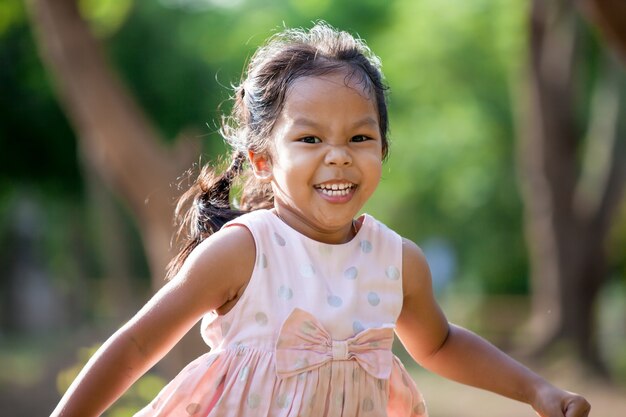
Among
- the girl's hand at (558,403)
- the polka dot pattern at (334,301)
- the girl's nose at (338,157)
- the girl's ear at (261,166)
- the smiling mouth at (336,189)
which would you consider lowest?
the girl's hand at (558,403)

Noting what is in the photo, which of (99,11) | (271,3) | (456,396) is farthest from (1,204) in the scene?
(456,396)

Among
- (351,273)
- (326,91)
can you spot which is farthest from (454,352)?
(326,91)

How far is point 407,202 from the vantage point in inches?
1170

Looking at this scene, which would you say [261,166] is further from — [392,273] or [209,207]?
[392,273]

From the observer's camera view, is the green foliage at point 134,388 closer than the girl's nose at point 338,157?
No

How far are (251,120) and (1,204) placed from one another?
81.7 ft

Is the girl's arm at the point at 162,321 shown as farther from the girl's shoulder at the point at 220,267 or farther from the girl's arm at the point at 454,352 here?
the girl's arm at the point at 454,352

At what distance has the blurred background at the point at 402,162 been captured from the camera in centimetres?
883

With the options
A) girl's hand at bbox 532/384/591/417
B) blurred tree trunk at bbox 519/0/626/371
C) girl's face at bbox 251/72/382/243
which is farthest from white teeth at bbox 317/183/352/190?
blurred tree trunk at bbox 519/0/626/371

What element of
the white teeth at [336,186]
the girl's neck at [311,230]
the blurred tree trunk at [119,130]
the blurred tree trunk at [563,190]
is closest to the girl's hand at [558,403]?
the girl's neck at [311,230]

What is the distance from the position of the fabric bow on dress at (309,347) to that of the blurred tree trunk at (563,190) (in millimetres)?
11595

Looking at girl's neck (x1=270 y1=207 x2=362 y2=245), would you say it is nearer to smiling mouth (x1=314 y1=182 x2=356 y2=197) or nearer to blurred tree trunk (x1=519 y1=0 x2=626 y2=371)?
smiling mouth (x1=314 y1=182 x2=356 y2=197)

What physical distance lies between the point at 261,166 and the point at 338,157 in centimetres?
30

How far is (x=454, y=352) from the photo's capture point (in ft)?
10.3
